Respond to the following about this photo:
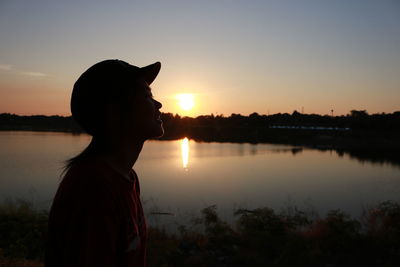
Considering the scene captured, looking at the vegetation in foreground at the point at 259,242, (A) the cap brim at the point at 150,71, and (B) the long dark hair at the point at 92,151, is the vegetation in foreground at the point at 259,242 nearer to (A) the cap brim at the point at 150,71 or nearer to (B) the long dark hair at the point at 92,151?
(B) the long dark hair at the point at 92,151

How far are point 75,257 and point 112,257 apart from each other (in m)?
0.14

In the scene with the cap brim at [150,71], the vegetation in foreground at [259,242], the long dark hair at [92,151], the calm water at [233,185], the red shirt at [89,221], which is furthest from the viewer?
the calm water at [233,185]

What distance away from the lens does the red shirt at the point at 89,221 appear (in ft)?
3.54

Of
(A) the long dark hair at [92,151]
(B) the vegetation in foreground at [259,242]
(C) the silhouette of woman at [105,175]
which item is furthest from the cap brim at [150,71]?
(B) the vegetation in foreground at [259,242]

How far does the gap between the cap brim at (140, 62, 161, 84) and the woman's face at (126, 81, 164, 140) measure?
1.6 inches

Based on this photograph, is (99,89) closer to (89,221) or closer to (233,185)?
(89,221)

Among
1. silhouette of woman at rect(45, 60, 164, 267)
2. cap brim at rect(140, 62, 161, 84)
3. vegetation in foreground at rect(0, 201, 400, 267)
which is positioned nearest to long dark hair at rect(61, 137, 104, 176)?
silhouette of woman at rect(45, 60, 164, 267)

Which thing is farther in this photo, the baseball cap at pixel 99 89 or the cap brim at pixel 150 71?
the cap brim at pixel 150 71

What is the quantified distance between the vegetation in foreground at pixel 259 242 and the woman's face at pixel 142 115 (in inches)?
264

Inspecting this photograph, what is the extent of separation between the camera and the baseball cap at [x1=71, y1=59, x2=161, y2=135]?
1.34m

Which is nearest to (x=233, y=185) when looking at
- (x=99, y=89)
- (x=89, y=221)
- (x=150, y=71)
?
(x=150, y=71)

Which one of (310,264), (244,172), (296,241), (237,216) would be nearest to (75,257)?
(310,264)

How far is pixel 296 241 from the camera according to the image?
1000 centimetres

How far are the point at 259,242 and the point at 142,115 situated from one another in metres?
9.33
